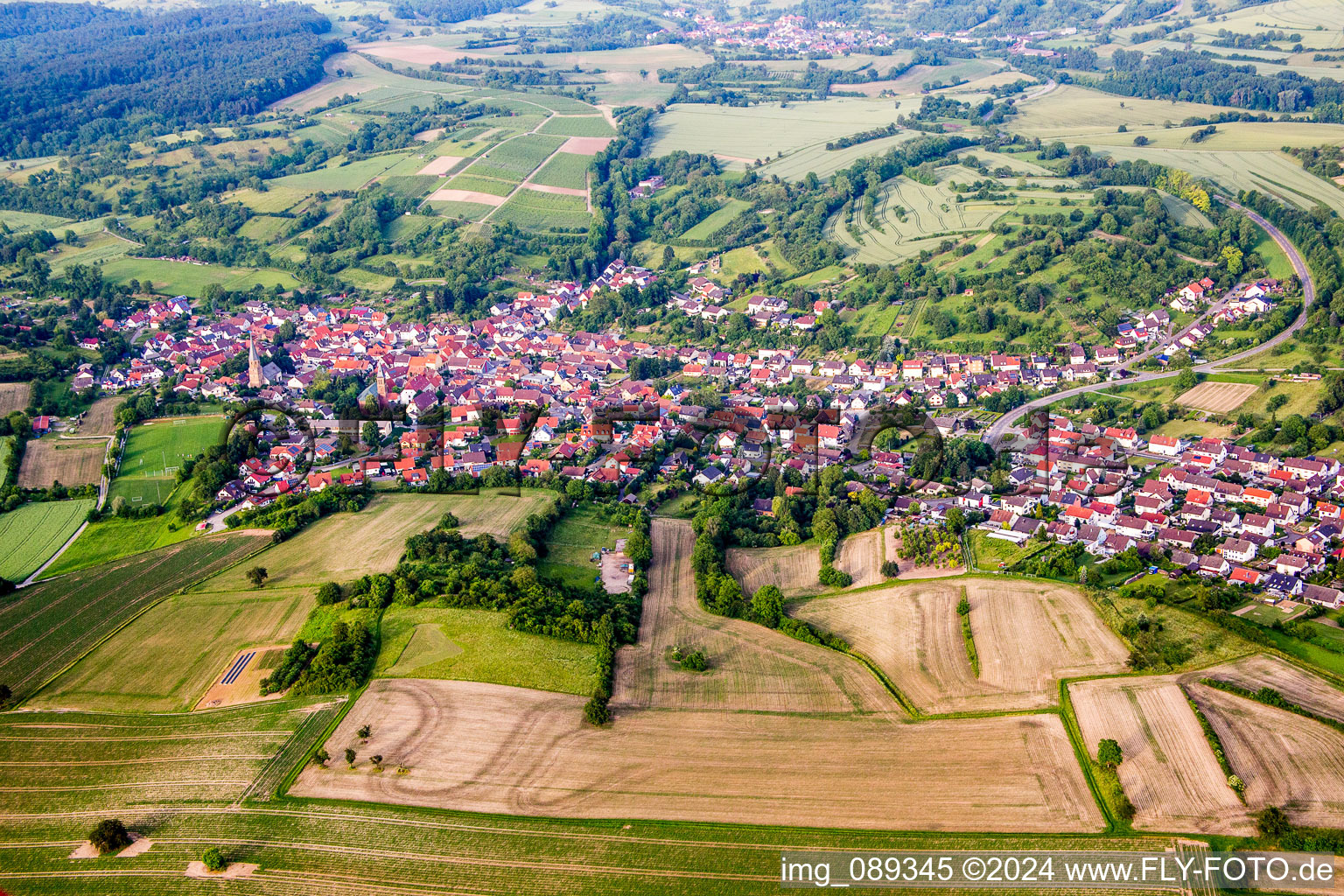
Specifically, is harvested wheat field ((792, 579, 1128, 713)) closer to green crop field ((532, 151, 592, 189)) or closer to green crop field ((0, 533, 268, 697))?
green crop field ((0, 533, 268, 697))

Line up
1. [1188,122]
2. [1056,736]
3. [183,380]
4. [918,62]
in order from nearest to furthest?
[1056,736]
[183,380]
[1188,122]
[918,62]

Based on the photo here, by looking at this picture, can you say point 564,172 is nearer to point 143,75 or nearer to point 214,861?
point 143,75

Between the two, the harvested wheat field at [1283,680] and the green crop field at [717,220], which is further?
the green crop field at [717,220]

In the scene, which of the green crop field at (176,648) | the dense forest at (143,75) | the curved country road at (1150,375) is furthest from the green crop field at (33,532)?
the dense forest at (143,75)

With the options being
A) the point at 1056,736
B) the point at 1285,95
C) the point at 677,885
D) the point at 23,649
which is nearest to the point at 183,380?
the point at 23,649

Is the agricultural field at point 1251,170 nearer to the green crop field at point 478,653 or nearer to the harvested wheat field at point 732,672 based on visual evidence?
the harvested wheat field at point 732,672

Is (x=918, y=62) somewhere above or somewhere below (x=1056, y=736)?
above

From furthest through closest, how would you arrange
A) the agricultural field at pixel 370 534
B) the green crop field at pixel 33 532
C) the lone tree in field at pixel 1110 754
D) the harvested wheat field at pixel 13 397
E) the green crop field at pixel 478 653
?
the harvested wheat field at pixel 13 397, the green crop field at pixel 33 532, the agricultural field at pixel 370 534, the green crop field at pixel 478 653, the lone tree in field at pixel 1110 754

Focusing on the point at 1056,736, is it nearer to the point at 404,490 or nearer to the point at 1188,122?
the point at 404,490

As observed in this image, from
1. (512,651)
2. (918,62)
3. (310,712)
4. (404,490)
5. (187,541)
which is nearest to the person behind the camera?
(310,712)
